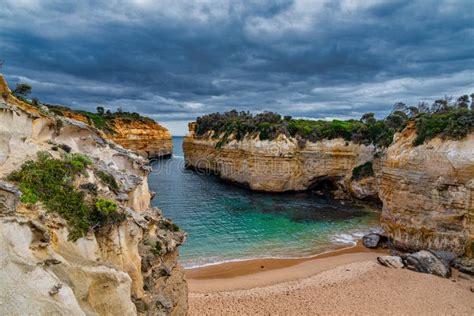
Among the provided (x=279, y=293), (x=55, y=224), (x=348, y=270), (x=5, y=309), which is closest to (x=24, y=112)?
(x=55, y=224)

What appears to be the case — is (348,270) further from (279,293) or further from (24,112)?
(24,112)

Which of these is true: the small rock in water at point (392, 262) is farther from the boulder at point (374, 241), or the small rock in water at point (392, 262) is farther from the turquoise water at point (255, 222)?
the turquoise water at point (255, 222)

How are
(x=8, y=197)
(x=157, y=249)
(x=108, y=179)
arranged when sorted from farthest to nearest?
(x=157, y=249), (x=108, y=179), (x=8, y=197)

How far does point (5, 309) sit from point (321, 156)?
36323mm

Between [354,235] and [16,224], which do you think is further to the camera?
[354,235]

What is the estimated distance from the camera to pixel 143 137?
250ft

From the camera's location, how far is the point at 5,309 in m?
4.20

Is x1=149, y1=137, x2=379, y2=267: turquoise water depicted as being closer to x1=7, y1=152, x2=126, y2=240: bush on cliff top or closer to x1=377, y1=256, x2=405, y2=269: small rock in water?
x1=377, y1=256, x2=405, y2=269: small rock in water

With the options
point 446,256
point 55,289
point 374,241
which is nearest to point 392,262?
point 446,256

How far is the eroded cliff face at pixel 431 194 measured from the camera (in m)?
15.9

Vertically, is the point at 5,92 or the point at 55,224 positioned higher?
the point at 5,92

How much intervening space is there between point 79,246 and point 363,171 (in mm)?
33912

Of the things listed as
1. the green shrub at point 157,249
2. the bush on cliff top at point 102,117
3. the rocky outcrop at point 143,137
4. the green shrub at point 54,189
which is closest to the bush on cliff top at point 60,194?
the green shrub at point 54,189

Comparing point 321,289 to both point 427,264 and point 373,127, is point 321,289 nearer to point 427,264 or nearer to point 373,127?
point 427,264
